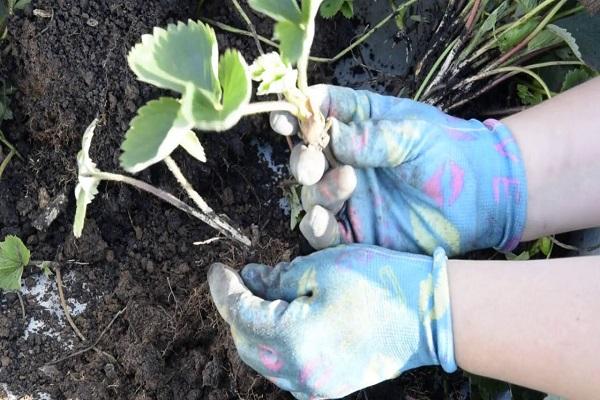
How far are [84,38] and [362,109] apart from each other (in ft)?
1.89

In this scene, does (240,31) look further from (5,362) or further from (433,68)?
(5,362)

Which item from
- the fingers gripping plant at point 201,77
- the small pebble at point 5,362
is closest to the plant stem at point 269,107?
the fingers gripping plant at point 201,77

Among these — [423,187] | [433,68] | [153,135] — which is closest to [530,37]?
[433,68]

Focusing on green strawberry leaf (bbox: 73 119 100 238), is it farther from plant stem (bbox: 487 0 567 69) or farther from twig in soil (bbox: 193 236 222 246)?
plant stem (bbox: 487 0 567 69)

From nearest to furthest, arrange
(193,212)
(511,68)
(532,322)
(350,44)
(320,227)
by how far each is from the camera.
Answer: (532,322)
(320,227)
(193,212)
(511,68)
(350,44)

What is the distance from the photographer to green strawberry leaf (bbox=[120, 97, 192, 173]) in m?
0.71

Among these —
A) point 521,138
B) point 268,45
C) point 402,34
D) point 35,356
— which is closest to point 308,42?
point 521,138

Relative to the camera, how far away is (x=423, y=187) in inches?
40.4

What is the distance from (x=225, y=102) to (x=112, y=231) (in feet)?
2.06

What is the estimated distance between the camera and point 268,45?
4.41 ft

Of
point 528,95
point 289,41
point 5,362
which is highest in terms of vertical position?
point 289,41

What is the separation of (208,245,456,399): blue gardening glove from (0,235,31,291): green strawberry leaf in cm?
47

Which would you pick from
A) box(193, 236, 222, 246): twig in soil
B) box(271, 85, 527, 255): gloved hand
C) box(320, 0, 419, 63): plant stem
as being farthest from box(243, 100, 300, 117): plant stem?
box(320, 0, 419, 63): plant stem

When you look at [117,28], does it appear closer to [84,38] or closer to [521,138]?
[84,38]
